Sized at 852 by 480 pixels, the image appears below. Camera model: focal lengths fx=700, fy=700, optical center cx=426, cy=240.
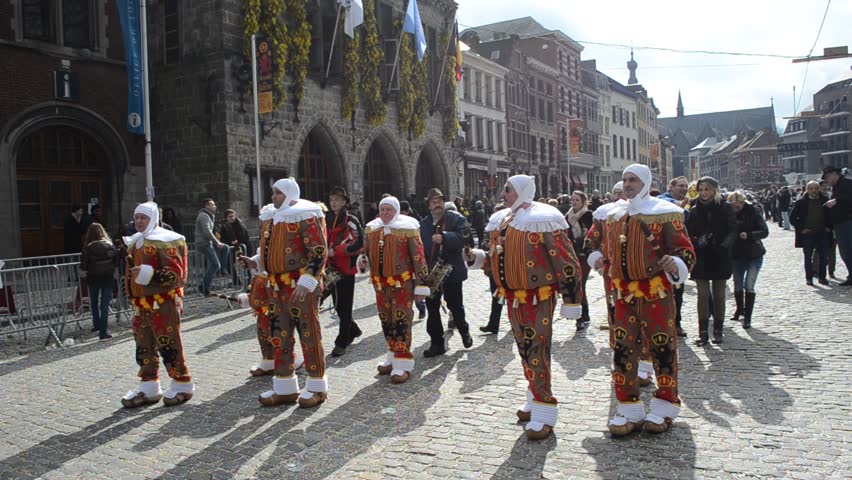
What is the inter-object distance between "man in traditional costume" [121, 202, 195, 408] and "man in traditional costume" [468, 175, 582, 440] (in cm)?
296

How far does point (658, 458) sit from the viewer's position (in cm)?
432

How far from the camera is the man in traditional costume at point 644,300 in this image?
15.4 ft

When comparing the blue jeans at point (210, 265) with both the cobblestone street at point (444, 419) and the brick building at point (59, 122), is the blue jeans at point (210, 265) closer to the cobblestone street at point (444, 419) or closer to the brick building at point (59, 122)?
the cobblestone street at point (444, 419)

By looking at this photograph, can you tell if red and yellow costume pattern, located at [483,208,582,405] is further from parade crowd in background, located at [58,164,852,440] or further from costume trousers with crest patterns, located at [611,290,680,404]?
costume trousers with crest patterns, located at [611,290,680,404]

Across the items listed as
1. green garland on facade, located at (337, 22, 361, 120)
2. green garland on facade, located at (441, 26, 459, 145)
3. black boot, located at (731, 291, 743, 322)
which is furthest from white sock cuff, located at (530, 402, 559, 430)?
green garland on facade, located at (441, 26, 459, 145)

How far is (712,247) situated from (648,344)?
309cm

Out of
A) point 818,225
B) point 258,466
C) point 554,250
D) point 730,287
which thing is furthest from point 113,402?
point 818,225

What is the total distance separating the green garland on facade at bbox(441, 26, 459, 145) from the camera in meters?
28.6

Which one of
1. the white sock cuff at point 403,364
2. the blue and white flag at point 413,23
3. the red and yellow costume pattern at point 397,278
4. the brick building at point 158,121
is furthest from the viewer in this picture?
the blue and white flag at point 413,23

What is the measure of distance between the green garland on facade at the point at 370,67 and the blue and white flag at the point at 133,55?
30.9ft

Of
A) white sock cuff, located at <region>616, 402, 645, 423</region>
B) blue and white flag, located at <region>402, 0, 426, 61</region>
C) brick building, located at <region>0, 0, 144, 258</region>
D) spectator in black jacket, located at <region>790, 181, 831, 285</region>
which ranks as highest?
blue and white flag, located at <region>402, 0, 426, 61</region>

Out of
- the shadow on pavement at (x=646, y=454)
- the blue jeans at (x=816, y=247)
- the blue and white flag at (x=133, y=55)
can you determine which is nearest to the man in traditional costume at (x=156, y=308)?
the shadow on pavement at (x=646, y=454)

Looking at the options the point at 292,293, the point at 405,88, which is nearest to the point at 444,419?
the point at 292,293

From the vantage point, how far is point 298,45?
19859 mm
